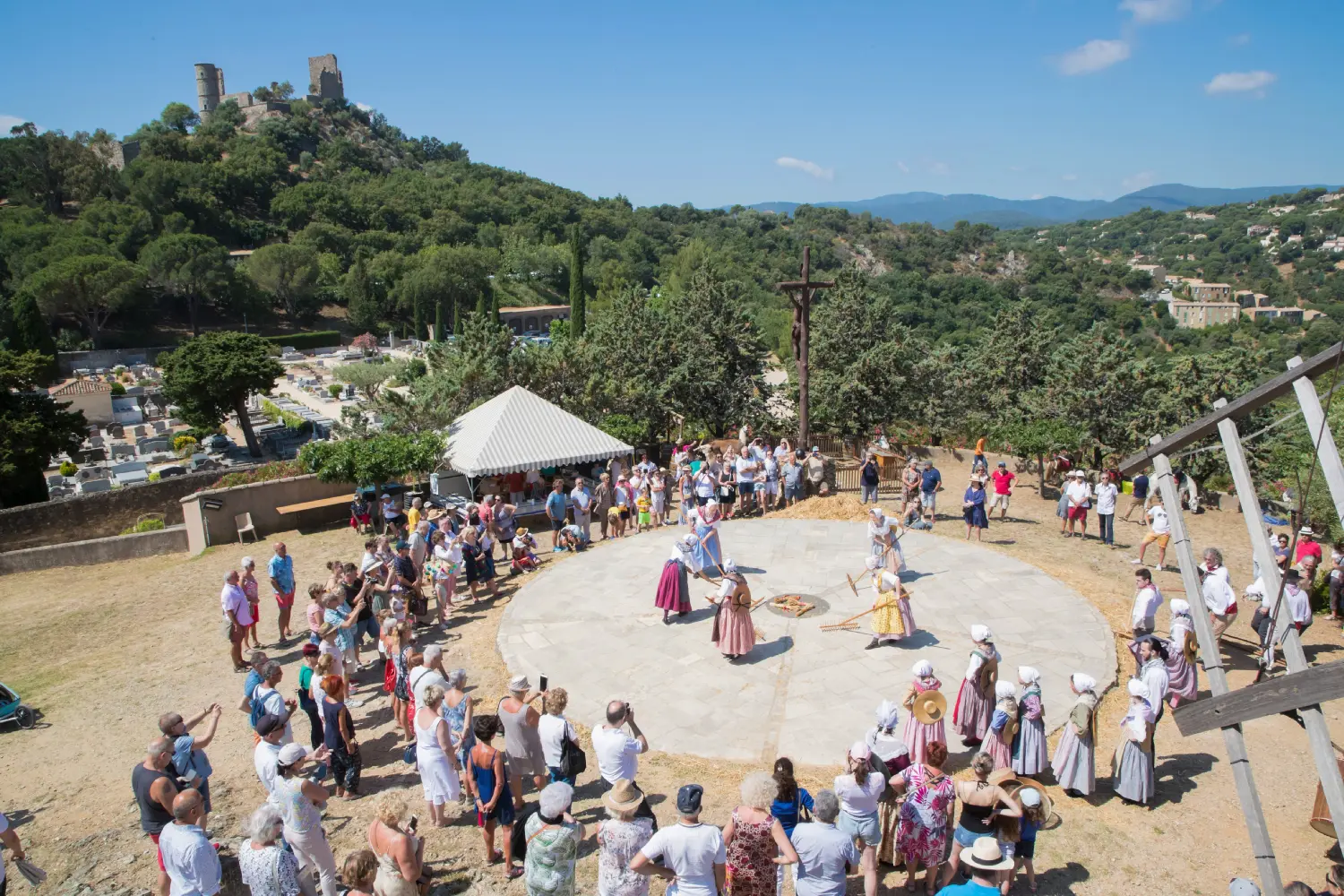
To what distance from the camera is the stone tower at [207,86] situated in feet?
507

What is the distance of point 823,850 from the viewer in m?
4.97

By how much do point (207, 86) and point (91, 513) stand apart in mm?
169129

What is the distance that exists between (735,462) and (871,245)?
380 feet

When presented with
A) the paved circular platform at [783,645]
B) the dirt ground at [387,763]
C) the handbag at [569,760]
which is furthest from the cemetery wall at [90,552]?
the handbag at [569,760]

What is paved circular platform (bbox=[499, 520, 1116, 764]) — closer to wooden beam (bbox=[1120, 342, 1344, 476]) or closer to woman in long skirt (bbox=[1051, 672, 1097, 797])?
woman in long skirt (bbox=[1051, 672, 1097, 797])

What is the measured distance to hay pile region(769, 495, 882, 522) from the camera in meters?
15.8

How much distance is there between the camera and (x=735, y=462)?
53.3 ft

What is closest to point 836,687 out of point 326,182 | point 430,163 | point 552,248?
point 552,248

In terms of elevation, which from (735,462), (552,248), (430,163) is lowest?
(735,462)

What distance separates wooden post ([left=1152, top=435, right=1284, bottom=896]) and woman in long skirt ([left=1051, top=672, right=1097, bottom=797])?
2729mm

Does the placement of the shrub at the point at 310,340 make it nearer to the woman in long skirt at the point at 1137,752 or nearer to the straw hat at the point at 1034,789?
the straw hat at the point at 1034,789

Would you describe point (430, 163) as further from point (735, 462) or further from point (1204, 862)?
point (1204, 862)

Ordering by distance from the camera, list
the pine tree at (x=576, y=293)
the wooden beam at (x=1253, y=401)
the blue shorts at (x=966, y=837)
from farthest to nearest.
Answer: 1. the pine tree at (x=576, y=293)
2. the blue shorts at (x=966, y=837)
3. the wooden beam at (x=1253, y=401)

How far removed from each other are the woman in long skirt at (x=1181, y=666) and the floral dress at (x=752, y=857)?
4.74 m
